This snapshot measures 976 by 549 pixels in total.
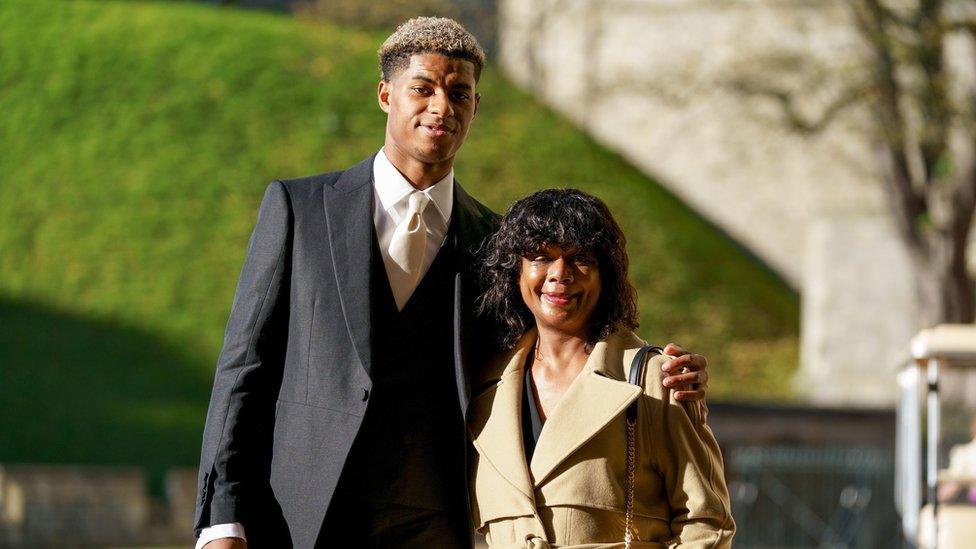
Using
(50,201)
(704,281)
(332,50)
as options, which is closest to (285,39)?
(332,50)

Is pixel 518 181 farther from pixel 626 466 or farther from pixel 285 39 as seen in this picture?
pixel 626 466

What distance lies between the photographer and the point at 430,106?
3.85m

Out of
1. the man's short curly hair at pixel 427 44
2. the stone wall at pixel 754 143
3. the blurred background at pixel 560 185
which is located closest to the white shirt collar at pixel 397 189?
the man's short curly hair at pixel 427 44

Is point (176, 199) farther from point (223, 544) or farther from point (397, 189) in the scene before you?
point (223, 544)

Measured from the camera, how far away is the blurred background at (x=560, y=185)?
1767 cm

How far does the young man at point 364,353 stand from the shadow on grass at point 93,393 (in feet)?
45.8

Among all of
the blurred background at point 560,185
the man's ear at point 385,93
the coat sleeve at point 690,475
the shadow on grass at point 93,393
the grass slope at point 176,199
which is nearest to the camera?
the coat sleeve at point 690,475

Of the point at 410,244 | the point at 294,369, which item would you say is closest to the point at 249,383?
the point at 294,369

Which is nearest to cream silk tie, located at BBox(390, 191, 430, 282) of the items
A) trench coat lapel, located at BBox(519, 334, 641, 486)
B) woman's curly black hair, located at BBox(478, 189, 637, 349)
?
woman's curly black hair, located at BBox(478, 189, 637, 349)

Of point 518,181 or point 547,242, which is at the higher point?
point 518,181

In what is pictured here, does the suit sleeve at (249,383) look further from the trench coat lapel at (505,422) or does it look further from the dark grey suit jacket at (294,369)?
the trench coat lapel at (505,422)

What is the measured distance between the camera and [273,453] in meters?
3.75

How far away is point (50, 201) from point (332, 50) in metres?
7.25

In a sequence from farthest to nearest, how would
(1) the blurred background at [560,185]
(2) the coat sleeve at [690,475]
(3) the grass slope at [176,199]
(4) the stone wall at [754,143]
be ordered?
1. (4) the stone wall at [754,143]
2. (3) the grass slope at [176,199]
3. (1) the blurred background at [560,185]
4. (2) the coat sleeve at [690,475]
